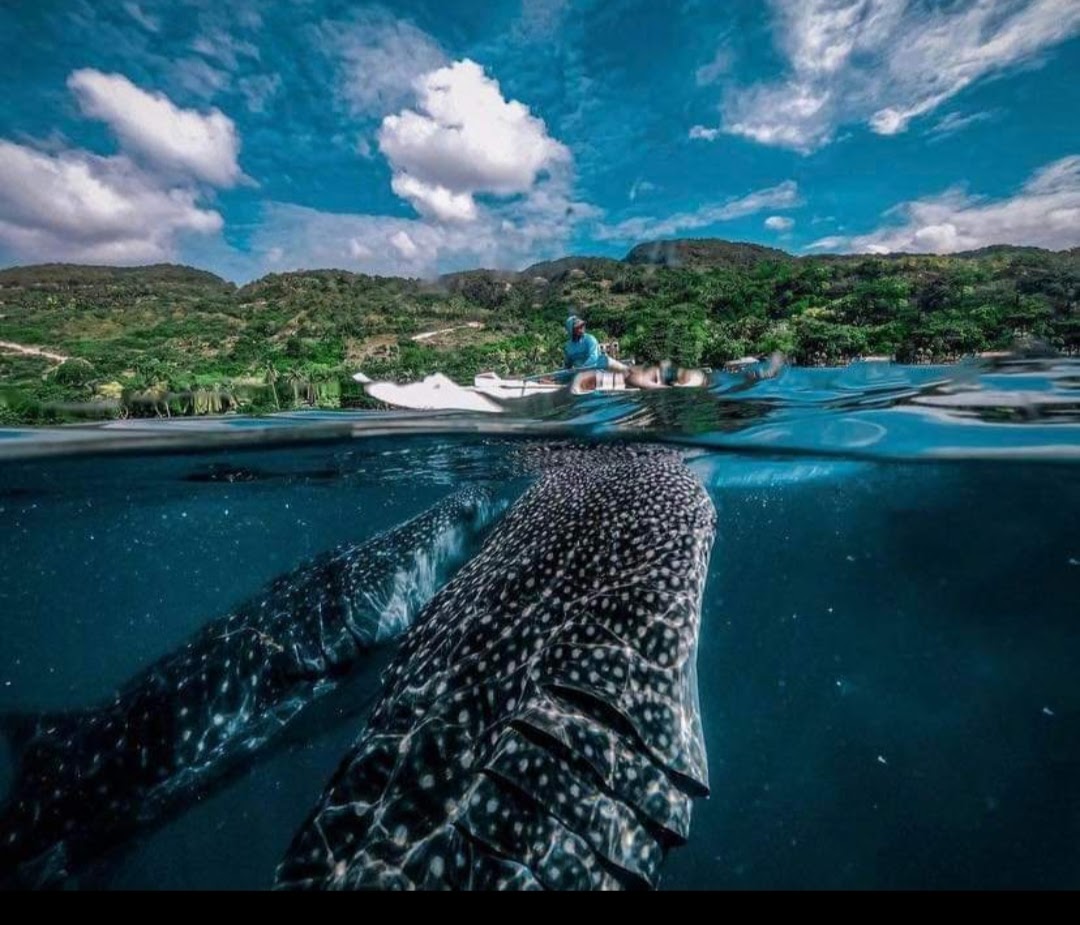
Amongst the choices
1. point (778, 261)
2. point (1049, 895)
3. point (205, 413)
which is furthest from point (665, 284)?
point (1049, 895)

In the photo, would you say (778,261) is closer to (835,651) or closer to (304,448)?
(835,651)

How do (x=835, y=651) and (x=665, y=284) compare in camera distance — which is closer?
(x=665, y=284)

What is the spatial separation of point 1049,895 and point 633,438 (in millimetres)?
9880

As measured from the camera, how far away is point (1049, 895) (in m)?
1.16

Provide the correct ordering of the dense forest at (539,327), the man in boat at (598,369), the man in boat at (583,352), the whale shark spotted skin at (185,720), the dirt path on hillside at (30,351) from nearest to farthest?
the whale shark spotted skin at (185,720) → the man in boat at (583,352) → the man in boat at (598,369) → the dense forest at (539,327) → the dirt path on hillside at (30,351)

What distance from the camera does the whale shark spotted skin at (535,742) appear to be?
2.30 m

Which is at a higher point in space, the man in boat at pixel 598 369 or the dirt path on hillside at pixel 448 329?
the dirt path on hillside at pixel 448 329

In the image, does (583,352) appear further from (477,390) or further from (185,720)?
(185,720)

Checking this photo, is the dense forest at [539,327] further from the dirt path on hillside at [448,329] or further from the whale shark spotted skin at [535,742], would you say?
the whale shark spotted skin at [535,742]

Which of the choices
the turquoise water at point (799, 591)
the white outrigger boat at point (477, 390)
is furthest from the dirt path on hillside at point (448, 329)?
the white outrigger boat at point (477, 390)

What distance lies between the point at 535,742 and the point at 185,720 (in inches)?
115

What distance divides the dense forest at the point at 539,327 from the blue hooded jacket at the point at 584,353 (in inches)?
56.8

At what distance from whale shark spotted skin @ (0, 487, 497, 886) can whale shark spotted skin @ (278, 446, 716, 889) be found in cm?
122

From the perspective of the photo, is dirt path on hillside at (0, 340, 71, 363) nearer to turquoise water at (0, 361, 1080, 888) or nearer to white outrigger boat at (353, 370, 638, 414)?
turquoise water at (0, 361, 1080, 888)
